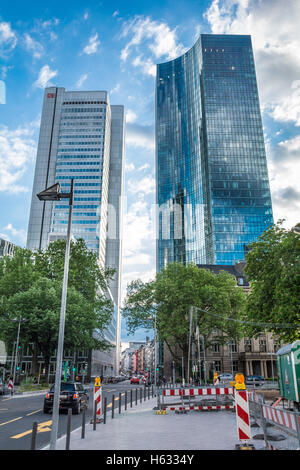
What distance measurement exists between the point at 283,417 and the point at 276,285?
18316 mm

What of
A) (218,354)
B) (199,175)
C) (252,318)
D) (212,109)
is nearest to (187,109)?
(212,109)

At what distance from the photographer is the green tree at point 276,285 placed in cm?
2397

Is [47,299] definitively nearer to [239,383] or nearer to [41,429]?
[41,429]

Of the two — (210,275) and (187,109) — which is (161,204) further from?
(210,275)

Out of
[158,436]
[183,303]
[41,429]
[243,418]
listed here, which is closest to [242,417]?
[243,418]

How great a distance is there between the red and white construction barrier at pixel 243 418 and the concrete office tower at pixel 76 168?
110 m

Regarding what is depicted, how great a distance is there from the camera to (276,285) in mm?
25844

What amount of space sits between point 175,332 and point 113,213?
Result: 359 feet

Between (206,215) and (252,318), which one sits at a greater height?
(206,215)

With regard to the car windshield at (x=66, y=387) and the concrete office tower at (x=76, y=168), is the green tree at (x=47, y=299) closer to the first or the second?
the car windshield at (x=66, y=387)

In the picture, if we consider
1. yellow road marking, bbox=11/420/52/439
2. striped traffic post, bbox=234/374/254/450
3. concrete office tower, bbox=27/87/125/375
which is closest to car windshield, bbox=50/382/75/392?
yellow road marking, bbox=11/420/52/439

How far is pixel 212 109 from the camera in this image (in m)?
138
